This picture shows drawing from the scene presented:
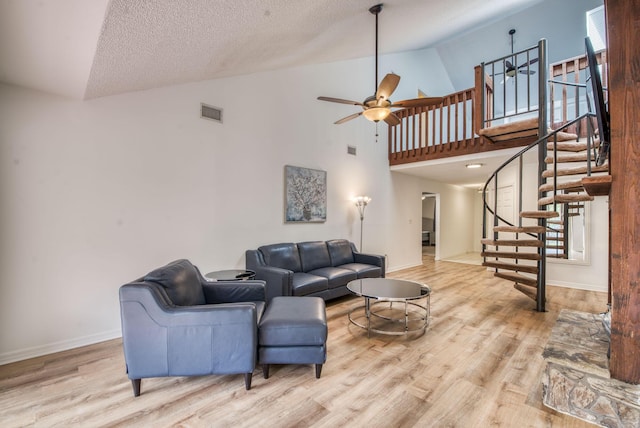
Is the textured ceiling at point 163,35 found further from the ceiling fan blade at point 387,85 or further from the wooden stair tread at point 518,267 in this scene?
the wooden stair tread at point 518,267

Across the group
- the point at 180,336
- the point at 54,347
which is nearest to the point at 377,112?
the point at 180,336

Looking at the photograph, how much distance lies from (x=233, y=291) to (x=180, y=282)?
548 mm

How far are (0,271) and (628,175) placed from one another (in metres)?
4.75

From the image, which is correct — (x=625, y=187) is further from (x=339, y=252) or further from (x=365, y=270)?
(x=339, y=252)

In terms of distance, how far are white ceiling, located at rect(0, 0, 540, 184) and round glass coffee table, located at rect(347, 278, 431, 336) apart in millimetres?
2615

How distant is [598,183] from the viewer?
1.78m

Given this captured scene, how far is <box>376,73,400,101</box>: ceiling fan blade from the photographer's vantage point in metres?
2.61

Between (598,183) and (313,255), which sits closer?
(598,183)

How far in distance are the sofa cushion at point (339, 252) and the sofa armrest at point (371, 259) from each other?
0.32ft

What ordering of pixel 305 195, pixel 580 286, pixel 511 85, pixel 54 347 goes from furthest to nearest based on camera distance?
pixel 511 85
pixel 580 286
pixel 305 195
pixel 54 347

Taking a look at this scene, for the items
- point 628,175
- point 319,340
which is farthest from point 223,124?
point 628,175

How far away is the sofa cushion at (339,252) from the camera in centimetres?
459

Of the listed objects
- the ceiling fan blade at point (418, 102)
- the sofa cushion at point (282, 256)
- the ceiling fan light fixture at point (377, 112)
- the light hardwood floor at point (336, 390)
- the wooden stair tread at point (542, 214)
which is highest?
the ceiling fan blade at point (418, 102)

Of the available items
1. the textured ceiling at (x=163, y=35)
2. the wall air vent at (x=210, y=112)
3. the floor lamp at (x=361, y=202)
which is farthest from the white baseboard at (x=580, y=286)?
the wall air vent at (x=210, y=112)
